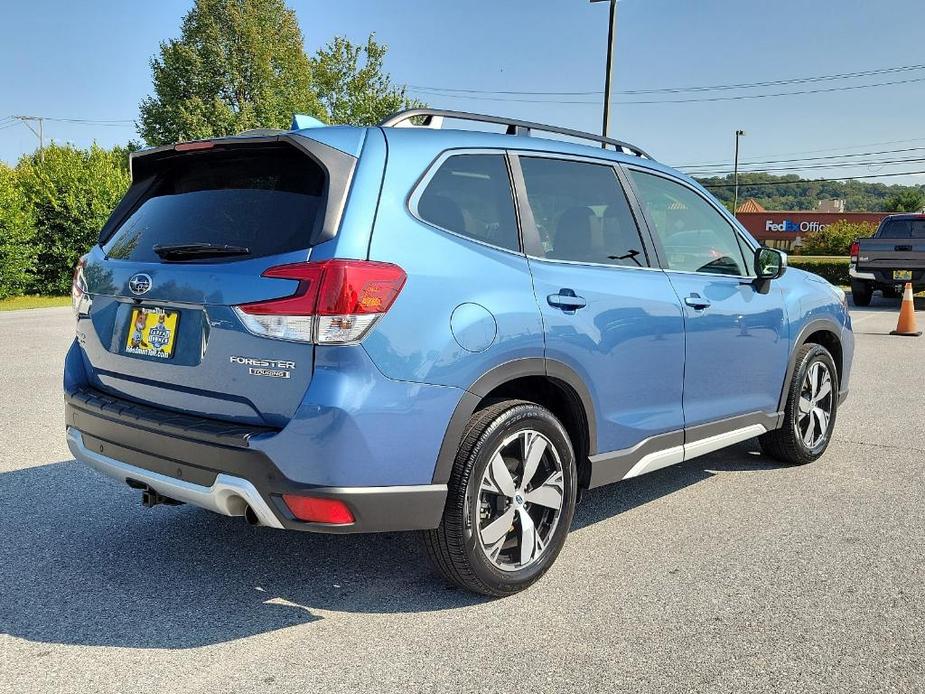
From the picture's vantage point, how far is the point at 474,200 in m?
3.40

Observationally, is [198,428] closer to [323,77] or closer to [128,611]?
[128,611]

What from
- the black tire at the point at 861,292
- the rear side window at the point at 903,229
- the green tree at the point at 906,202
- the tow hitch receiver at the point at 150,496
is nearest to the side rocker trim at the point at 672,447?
the tow hitch receiver at the point at 150,496

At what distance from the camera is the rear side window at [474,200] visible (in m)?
3.23

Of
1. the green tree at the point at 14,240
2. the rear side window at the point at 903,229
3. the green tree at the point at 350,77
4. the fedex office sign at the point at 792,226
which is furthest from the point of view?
the fedex office sign at the point at 792,226

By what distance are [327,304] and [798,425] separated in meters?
3.72

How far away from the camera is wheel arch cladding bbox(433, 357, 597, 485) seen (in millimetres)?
3096

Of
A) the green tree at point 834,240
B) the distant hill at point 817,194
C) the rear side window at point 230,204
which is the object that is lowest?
the rear side window at point 230,204

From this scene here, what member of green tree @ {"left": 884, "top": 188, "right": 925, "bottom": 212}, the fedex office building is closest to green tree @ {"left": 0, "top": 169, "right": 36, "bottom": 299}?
the fedex office building

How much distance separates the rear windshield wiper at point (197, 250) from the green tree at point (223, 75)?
46.1m

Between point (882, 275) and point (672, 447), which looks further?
point (882, 275)

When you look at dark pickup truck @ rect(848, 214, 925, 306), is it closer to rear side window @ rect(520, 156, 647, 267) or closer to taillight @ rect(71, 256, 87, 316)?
rear side window @ rect(520, 156, 647, 267)

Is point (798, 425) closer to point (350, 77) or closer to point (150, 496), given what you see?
point (150, 496)

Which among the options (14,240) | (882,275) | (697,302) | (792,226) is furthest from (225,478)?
(792,226)

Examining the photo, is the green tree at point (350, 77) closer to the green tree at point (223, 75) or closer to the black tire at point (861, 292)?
the green tree at point (223, 75)
